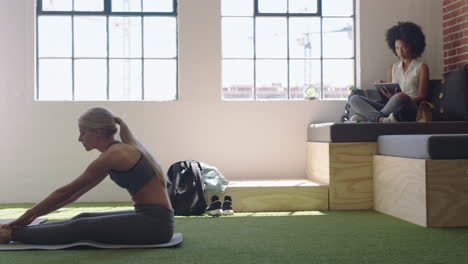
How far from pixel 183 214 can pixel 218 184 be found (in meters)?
0.45

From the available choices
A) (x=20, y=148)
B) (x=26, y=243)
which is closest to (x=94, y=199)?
A: (x=20, y=148)

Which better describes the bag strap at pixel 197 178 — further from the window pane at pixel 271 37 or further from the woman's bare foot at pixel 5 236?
the woman's bare foot at pixel 5 236

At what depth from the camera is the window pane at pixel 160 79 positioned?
242 inches

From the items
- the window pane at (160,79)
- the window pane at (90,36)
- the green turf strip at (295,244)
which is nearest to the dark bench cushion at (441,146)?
the green turf strip at (295,244)

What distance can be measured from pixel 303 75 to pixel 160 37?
5.39ft

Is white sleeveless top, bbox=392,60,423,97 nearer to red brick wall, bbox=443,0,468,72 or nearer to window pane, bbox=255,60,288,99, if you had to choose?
red brick wall, bbox=443,0,468,72

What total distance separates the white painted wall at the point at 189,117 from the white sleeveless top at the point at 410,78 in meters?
0.42

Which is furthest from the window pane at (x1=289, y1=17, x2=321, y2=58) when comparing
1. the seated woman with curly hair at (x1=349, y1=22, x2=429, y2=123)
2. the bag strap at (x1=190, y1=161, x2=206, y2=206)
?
the bag strap at (x1=190, y1=161, x2=206, y2=206)

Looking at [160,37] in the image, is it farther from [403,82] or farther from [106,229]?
[106,229]

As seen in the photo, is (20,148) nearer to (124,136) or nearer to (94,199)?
(94,199)

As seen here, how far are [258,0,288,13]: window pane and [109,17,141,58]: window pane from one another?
1.36 meters

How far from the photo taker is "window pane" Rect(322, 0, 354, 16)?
6.34m

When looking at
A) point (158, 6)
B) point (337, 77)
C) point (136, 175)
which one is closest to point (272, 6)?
point (337, 77)

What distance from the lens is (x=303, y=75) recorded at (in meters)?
6.35
